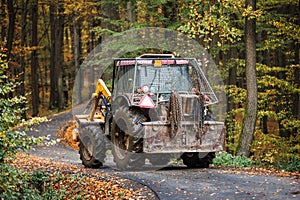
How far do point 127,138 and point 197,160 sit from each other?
1959 mm

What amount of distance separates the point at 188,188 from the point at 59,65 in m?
34.0

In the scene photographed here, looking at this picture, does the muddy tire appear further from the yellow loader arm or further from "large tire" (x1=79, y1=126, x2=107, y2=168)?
the yellow loader arm

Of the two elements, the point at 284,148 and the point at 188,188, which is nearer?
the point at 188,188

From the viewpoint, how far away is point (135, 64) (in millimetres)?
14180

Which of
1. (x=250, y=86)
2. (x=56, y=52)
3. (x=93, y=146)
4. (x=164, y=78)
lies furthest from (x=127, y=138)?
(x=56, y=52)

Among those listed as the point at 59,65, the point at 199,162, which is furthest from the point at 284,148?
the point at 59,65

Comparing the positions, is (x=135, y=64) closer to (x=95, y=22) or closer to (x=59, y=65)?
(x=95, y=22)

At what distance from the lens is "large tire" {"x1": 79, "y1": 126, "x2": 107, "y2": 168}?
591 inches

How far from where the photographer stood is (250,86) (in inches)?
706

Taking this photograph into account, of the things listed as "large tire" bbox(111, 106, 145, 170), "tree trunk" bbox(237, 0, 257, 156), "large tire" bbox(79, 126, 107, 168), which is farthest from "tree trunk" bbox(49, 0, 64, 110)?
"large tire" bbox(111, 106, 145, 170)

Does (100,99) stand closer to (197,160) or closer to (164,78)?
(164,78)

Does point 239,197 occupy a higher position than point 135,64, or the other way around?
point 135,64

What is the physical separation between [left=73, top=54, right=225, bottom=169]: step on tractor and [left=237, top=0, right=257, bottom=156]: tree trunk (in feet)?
10.5

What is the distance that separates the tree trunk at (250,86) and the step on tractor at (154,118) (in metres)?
3.21
